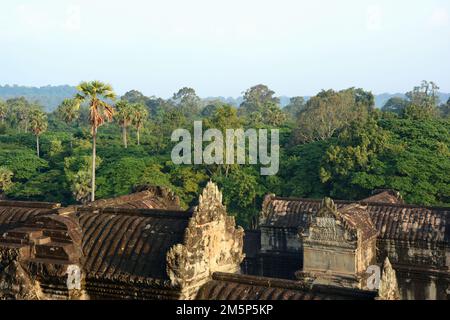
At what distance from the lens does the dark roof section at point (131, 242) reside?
1305cm

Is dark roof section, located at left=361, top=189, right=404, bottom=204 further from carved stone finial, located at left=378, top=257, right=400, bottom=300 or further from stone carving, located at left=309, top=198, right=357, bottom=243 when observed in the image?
carved stone finial, located at left=378, top=257, right=400, bottom=300

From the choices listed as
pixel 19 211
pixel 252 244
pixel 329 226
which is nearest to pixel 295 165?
pixel 252 244

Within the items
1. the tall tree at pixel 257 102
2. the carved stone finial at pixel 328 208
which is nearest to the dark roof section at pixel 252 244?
the carved stone finial at pixel 328 208

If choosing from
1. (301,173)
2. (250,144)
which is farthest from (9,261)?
(250,144)

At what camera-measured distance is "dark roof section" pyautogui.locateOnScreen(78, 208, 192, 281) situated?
1305cm

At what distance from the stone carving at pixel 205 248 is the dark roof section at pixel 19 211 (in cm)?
456

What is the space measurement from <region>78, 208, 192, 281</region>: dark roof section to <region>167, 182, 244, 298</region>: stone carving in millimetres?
458

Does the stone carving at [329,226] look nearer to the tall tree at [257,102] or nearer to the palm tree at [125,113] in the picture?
the palm tree at [125,113]

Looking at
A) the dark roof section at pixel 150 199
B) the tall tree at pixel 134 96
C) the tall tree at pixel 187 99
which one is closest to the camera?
the dark roof section at pixel 150 199

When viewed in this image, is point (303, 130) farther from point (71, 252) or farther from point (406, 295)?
point (71, 252)

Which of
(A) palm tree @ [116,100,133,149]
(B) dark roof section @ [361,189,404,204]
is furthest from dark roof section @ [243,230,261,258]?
(A) palm tree @ [116,100,133,149]

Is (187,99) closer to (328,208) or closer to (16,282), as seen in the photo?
(328,208)

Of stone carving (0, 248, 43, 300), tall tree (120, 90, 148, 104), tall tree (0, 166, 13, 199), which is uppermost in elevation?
tall tree (120, 90, 148, 104)

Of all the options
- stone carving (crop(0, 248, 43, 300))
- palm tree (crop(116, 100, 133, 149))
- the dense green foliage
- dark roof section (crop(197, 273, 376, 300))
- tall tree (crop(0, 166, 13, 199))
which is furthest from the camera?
palm tree (crop(116, 100, 133, 149))
